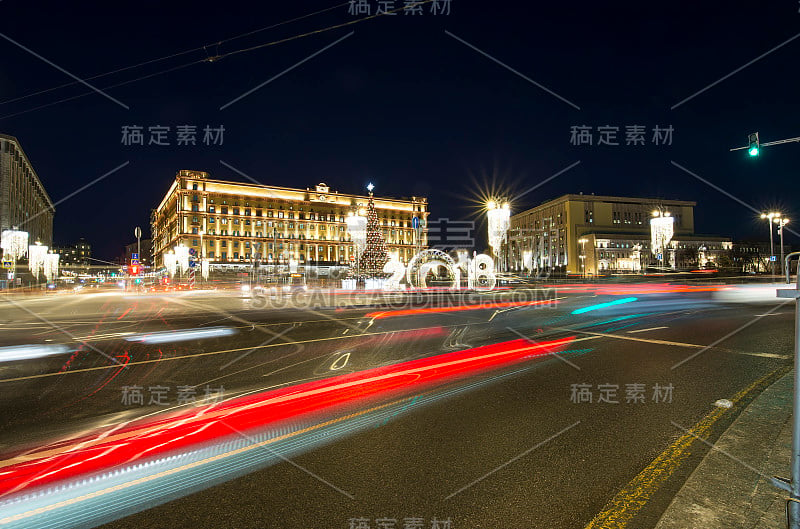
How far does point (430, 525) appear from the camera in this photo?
2939mm

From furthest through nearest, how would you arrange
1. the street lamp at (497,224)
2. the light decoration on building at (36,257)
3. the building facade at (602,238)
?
the building facade at (602,238), the light decoration on building at (36,257), the street lamp at (497,224)

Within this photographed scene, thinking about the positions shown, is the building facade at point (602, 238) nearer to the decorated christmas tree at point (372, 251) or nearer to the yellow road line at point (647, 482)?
the decorated christmas tree at point (372, 251)

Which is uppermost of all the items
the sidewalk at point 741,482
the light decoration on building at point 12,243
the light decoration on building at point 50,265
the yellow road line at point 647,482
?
the light decoration on building at point 12,243

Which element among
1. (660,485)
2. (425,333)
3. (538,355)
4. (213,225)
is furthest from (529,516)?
(213,225)

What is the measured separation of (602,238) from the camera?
3711 inches

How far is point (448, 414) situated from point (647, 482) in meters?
2.24

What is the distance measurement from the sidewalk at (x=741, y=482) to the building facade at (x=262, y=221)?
88.5 meters

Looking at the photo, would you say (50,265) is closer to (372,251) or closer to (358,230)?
(372,251)

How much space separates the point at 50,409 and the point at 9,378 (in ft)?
8.60

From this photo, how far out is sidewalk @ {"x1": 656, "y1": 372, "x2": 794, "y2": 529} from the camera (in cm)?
286

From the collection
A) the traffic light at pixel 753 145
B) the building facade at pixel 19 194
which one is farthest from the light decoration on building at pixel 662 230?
the building facade at pixel 19 194

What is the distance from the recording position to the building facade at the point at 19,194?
59.8 metres

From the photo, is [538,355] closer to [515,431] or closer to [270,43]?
[515,431]

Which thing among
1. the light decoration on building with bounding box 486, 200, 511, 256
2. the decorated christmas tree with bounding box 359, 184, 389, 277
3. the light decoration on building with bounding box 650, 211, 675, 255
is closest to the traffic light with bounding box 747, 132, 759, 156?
the light decoration on building with bounding box 486, 200, 511, 256
